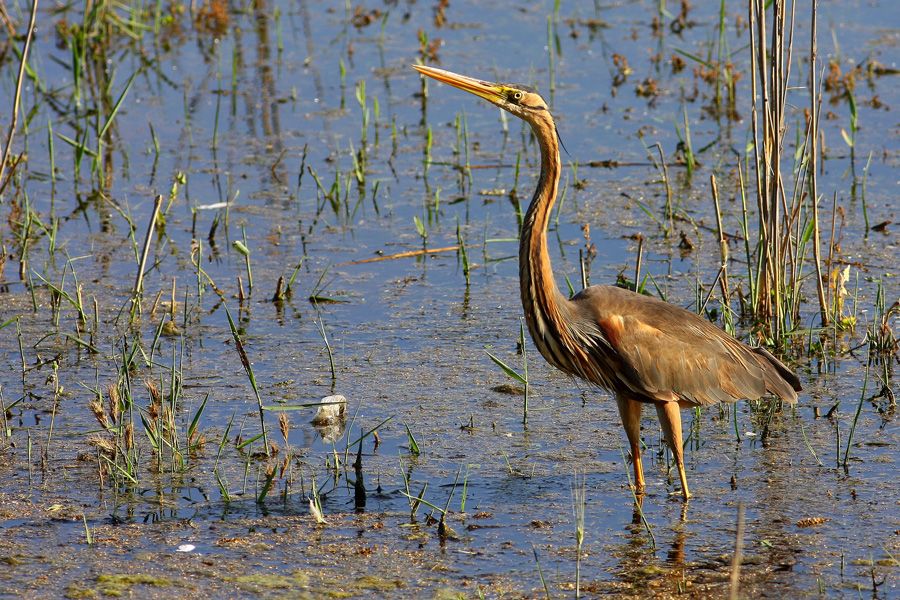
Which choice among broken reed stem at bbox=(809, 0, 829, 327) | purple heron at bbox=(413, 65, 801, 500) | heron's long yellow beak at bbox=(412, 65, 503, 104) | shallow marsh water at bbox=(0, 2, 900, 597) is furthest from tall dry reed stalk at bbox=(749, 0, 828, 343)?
heron's long yellow beak at bbox=(412, 65, 503, 104)

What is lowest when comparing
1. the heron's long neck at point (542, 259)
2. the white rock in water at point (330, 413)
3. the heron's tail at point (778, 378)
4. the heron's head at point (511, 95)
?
the white rock in water at point (330, 413)

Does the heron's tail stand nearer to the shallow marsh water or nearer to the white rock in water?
the shallow marsh water

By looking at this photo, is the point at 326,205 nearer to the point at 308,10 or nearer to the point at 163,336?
the point at 163,336

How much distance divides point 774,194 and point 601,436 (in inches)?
57.0

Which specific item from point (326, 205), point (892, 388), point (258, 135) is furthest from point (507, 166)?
point (892, 388)

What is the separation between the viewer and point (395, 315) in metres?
6.85

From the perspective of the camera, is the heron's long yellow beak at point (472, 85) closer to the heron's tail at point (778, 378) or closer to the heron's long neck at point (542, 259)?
the heron's long neck at point (542, 259)

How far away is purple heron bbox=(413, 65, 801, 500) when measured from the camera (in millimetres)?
5004

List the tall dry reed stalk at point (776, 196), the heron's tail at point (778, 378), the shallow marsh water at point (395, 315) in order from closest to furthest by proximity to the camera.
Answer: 1. the shallow marsh water at point (395, 315)
2. the heron's tail at point (778, 378)
3. the tall dry reed stalk at point (776, 196)

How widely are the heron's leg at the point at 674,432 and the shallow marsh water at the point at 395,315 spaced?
0.13 metres

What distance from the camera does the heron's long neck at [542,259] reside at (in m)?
4.96

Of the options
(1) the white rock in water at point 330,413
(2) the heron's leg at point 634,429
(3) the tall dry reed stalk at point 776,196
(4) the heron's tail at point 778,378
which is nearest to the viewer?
(2) the heron's leg at point 634,429

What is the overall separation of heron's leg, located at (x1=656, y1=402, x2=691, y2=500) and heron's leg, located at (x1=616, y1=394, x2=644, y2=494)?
99 millimetres

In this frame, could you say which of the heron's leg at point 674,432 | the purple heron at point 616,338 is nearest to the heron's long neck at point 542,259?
Answer: the purple heron at point 616,338
